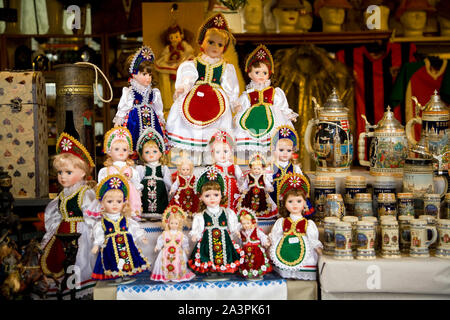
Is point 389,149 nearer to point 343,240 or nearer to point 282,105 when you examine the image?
point 282,105

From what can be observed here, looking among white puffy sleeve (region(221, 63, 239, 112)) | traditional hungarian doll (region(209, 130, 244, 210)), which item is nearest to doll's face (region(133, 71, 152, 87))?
white puffy sleeve (region(221, 63, 239, 112))

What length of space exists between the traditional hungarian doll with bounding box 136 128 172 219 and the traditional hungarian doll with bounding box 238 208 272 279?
627mm

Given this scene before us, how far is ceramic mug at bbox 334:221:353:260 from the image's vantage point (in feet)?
11.1

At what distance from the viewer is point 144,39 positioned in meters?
6.16

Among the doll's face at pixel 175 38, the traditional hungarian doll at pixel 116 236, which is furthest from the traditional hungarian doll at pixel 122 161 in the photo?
the doll's face at pixel 175 38

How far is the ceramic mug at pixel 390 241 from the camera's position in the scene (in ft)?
11.3

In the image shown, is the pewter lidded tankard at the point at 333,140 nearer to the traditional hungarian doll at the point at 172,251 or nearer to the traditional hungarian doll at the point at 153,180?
the traditional hungarian doll at the point at 153,180

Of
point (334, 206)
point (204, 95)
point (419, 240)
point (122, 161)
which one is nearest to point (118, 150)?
point (122, 161)

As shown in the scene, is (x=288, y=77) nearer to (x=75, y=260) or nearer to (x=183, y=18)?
(x=183, y=18)

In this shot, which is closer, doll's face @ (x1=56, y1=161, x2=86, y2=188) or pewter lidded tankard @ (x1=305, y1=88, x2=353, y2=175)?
doll's face @ (x1=56, y1=161, x2=86, y2=188)

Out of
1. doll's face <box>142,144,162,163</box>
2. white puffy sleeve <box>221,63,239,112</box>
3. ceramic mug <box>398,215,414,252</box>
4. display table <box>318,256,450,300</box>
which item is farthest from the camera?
white puffy sleeve <box>221,63,239,112</box>

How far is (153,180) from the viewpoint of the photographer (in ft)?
12.8

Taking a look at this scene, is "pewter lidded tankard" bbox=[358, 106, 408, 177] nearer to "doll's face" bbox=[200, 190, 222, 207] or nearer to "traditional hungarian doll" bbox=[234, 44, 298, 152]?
"traditional hungarian doll" bbox=[234, 44, 298, 152]

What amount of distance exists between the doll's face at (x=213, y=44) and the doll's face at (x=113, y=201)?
1.45m
